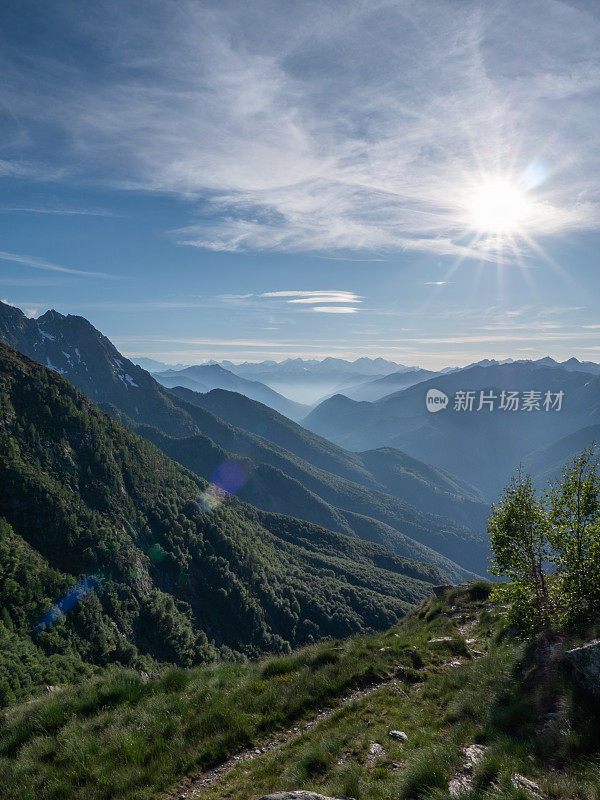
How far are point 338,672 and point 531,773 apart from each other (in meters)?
9.40

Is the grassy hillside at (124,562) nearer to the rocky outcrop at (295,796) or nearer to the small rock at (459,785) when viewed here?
the rocky outcrop at (295,796)

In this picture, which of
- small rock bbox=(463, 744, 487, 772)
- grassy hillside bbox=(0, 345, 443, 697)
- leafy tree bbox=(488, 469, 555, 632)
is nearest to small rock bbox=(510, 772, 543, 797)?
Answer: small rock bbox=(463, 744, 487, 772)

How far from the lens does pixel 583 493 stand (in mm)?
15688

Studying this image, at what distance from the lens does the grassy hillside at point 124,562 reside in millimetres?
95688

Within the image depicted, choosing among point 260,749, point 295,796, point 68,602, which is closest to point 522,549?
point 260,749

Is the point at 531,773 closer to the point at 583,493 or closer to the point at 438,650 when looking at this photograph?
the point at 583,493

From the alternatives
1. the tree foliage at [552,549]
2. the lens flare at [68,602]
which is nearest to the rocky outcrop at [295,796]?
the tree foliage at [552,549]

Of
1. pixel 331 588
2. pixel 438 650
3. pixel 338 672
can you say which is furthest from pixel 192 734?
pixel 331 588

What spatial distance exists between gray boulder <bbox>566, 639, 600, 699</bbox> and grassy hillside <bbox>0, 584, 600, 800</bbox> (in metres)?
0.54

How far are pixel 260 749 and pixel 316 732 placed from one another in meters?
2.05

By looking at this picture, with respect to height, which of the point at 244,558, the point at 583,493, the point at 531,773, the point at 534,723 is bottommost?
the point at 244,558

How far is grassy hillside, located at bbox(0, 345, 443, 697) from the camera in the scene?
9569 cm

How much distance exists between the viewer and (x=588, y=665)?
11773 millimetres

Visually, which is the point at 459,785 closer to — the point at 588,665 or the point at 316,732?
the point at 316,732
